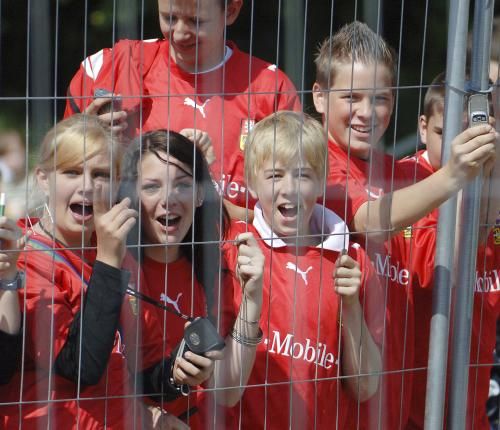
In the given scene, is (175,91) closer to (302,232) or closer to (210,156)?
(210,156)

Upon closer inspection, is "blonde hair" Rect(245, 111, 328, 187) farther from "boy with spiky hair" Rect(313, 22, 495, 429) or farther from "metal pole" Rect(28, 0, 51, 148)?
"metal pole" Rect(28, 0, 51, 148)

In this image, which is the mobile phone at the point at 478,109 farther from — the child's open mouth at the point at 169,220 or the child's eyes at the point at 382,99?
the child's open mouth at the point at 169,220

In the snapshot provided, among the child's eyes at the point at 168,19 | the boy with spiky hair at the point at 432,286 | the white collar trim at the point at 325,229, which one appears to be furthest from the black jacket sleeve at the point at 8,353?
the boy with spiky hair at the point at 432,286

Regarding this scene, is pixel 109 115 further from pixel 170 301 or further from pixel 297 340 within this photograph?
pixel 297 340

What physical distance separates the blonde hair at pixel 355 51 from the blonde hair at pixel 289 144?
6.5 inches

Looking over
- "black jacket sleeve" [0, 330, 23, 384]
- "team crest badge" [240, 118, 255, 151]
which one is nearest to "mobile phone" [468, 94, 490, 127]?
"team crest badge" [240, 118, 255, 151]

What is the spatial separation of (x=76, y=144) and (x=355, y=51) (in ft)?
2.40

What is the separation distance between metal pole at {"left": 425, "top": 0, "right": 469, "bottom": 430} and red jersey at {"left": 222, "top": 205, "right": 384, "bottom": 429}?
217 mm

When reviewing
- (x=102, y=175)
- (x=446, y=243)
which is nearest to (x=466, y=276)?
(x=446, y=243)

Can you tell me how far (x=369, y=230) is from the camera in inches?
95.4

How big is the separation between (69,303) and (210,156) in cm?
48

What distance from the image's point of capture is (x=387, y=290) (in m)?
2.47

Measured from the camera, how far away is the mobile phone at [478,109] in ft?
7.65

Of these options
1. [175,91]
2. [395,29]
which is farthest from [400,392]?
[395,29]
